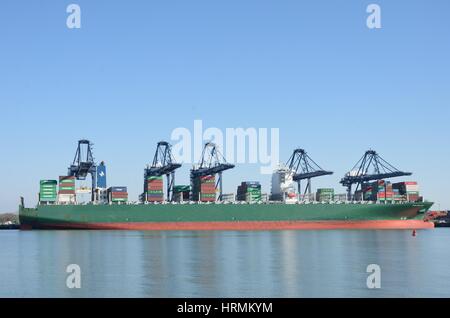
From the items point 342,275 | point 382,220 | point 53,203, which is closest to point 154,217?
point 53,203

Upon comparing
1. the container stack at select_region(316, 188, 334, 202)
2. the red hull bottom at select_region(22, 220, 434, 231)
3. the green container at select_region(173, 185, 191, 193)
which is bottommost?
the red hull bottom at select_region(22, 220, 434, 231)

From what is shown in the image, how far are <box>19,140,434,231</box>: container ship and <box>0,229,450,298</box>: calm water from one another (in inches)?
1558

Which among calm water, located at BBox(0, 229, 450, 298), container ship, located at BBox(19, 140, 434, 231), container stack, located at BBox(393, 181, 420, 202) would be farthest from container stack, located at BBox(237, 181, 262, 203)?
calm water, located at BBox(0, 229, 450, 298)

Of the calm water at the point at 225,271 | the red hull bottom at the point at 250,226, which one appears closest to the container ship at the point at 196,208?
the red hull bottom at the point at 250,226

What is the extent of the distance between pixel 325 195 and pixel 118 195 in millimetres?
40449

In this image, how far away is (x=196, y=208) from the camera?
325 feet

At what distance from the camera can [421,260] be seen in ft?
150

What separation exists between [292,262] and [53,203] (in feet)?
215

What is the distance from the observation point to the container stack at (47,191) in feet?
322

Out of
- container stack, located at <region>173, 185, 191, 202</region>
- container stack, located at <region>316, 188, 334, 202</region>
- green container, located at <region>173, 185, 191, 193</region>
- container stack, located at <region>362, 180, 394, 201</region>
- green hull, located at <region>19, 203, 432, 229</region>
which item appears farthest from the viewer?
container stack, located at <region>362, 180, 394, 201</region>

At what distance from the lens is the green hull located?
96.4 metres

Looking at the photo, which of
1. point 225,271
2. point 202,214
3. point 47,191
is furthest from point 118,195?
point 225,271

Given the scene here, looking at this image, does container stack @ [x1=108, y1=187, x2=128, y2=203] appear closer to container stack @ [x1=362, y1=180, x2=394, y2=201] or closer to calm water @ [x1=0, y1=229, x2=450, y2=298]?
calm water @ [x1=0, y1=229, x2=450, y2=298]

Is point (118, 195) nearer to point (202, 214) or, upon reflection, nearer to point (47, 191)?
point (47, 191)
